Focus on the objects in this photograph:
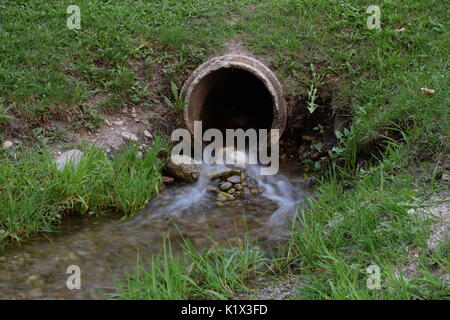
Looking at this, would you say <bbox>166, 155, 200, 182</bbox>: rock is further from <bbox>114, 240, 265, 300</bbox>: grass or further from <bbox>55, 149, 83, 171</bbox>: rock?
<bbox>114, 240, 265, 300</bbox>: grass

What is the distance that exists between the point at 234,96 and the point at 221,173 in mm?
1889

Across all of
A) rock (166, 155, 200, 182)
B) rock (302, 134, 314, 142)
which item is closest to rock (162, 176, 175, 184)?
rock (166, 155, 200, 182)

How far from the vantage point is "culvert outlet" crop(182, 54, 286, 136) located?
19.7ft

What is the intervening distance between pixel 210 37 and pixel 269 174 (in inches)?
82.0

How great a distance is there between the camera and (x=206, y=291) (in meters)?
3.22

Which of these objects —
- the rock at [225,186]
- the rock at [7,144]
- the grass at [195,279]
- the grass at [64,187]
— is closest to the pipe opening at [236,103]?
the rock at [225,186]

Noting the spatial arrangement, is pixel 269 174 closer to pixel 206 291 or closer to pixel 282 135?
pixel 282 135

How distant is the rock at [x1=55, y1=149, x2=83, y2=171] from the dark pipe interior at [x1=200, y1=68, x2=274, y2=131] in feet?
6.91

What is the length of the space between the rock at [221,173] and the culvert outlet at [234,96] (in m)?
0.61

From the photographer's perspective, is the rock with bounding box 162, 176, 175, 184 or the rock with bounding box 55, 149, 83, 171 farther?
the rock with bounding box 162, 176, 175, 184

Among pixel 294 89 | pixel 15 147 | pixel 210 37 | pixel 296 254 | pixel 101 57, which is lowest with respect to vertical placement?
pixel 296 254

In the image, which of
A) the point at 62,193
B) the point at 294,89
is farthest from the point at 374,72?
the point at 62,193

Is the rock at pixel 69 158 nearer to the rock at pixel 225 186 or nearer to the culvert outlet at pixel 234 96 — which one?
the culvert outlet at pixel 234 96

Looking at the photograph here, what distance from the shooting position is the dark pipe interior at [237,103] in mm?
7000
